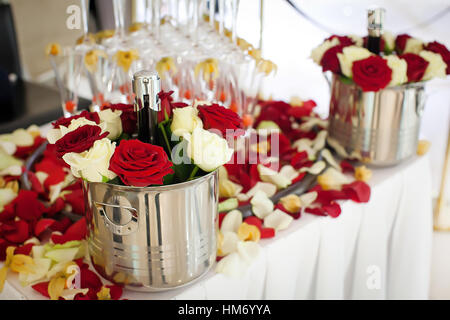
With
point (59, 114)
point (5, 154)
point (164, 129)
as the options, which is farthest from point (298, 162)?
point (59, 114)

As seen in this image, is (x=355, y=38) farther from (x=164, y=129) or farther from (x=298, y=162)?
(x=164, y=129)

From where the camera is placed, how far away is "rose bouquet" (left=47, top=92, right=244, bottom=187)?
657 millimetres

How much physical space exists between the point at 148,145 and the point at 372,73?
63 cm

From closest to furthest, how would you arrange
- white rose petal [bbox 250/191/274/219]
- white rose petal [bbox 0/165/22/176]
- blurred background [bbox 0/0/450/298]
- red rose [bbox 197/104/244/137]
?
red rose [bbox 197/104/244/137]
white rose petal [bbox 250/191/274/219]
white rose petal [bbox 0/165/22/176]
blurred background [bbox 0/0/450/298]

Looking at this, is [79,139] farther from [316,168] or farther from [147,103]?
[316,168]

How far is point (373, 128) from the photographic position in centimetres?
117

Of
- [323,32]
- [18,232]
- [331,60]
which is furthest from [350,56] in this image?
[323,32]

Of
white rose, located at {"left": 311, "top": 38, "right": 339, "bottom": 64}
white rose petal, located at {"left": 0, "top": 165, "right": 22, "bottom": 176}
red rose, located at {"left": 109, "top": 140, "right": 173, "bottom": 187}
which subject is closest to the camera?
red rose, located at {"left": 109, "top": 140, "right": 173, "bottom": 187}

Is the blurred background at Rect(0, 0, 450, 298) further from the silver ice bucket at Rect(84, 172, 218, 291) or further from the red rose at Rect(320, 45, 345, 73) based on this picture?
the silver ice bucket at Rect(84, 172, 218, 291)

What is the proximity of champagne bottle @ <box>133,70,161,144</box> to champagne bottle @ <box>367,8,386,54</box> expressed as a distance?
2.17 feet

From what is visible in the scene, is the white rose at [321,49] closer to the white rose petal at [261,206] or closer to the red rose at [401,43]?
the red rose at [401,43]

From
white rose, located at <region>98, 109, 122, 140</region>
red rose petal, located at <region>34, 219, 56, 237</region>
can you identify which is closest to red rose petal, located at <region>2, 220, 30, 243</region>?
red rose petal, located at <region>34, 219, 56, 237</region>

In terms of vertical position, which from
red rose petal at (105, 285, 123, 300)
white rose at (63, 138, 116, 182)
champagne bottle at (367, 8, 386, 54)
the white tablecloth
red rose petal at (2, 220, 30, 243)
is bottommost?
the white tablecloth

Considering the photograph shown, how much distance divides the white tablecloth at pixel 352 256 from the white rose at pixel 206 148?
9.8 inches
